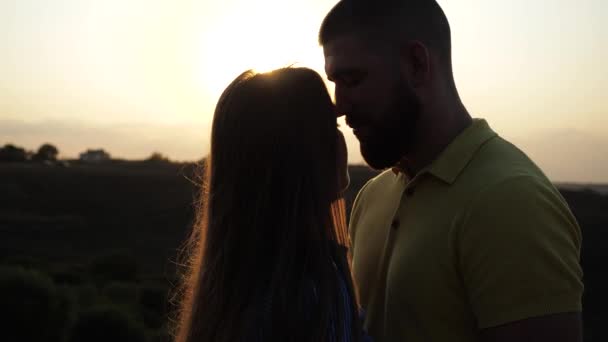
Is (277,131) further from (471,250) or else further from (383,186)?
(383,186)

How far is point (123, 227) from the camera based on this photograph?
39.3m

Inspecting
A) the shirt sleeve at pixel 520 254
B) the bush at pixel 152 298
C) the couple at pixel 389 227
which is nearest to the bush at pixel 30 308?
the bush at pixel 152 298

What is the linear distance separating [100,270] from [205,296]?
18812 millimetres

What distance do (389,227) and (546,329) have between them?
2.73ft

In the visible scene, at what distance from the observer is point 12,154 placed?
237ft

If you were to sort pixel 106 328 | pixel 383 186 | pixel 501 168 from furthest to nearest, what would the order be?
pixel 106 328
pixel 383 186
pixel 501 168

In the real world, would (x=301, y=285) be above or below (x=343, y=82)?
below

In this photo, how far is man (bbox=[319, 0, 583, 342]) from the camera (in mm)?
2150

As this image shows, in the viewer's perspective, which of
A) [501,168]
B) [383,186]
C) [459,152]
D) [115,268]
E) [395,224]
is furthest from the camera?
[115,268]

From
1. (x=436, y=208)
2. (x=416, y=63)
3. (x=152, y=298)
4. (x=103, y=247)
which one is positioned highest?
(x=416, y=63)

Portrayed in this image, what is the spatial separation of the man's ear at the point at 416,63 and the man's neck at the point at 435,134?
15 cm

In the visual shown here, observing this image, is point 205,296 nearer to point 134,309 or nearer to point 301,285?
point 301,285

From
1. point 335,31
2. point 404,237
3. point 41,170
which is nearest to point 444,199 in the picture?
point 404,237

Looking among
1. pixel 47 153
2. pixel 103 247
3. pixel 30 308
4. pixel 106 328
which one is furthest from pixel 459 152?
pixel 47 153
